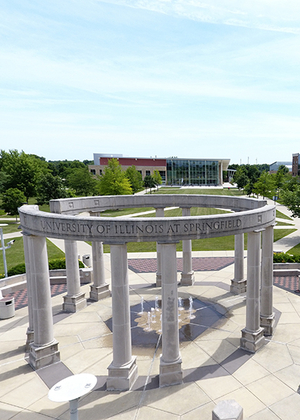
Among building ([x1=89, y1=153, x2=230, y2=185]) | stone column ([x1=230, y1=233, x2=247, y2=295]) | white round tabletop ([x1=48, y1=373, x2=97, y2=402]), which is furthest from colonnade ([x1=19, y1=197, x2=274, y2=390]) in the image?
building ([x1=89, y1=153, x2=230, y2=185])

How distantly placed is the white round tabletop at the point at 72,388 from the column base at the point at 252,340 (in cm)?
933

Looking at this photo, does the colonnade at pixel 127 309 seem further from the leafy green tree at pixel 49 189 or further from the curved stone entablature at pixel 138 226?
the leafy green tree at pixel 49 189

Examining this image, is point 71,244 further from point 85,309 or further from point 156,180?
point 156,180

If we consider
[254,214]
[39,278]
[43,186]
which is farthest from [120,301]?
[43,186]

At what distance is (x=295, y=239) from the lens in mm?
40375

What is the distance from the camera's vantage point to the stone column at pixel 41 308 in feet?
45.4

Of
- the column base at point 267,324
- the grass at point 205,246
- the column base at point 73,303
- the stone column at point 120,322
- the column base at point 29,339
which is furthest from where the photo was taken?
the grass at point 205,246

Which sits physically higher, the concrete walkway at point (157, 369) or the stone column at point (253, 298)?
the stone column at point (253, 298)

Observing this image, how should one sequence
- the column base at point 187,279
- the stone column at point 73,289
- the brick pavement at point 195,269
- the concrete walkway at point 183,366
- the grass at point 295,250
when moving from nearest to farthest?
the concrete walkway at point 183,366
the stone column at point 73,289
the brick pavement at point 195,269
the column base at point 187,279
the grass at point 295,250

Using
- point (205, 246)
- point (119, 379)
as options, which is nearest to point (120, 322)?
point (119, 379)

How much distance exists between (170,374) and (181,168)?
135m

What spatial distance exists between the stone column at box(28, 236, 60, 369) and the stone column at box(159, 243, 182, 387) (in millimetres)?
5435

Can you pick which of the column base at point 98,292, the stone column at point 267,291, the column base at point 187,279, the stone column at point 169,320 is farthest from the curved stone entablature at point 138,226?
the column base at point 187,279

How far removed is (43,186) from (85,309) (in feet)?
185
